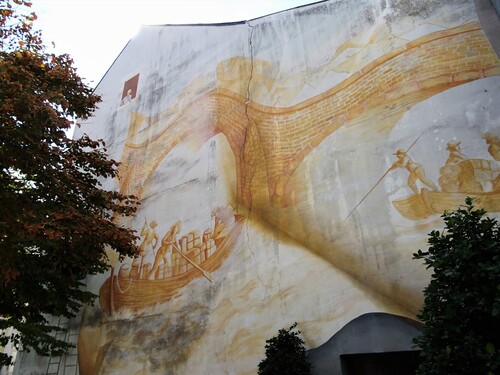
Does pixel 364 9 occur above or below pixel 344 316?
above

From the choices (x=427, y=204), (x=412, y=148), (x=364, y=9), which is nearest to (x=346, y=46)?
(x=364, y=9)

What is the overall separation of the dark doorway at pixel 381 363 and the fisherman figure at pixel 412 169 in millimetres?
2601

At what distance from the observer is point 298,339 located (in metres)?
7.10

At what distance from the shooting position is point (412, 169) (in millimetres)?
7180

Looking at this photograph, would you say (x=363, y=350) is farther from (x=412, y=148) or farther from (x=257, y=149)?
(x=257, y=149)

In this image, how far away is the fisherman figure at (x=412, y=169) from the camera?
7.00m

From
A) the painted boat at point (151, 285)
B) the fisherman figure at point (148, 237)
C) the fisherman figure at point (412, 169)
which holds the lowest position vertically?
the painted boat at point (151, 285)

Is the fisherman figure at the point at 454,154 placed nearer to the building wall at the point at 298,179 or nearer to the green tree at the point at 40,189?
the building wall at the point at 298,179

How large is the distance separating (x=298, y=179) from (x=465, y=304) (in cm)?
484

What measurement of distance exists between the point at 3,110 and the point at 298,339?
5886mm

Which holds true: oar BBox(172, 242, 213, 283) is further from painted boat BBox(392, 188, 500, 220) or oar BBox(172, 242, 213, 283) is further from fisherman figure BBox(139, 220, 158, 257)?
painted boat BBox(392, 188, 500, 220)

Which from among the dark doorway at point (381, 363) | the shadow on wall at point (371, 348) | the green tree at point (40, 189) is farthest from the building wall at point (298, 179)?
the green tree at point (40, 189)

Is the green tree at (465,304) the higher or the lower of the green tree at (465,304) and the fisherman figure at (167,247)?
the lower

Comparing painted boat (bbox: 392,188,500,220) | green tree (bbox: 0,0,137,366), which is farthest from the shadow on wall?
green tree (bbox: 0,0,137,366)
